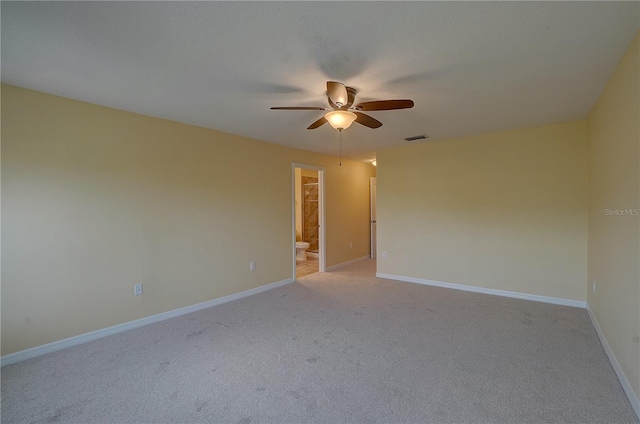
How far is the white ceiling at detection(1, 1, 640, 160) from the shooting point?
155 cm

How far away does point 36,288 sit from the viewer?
2.53 metres

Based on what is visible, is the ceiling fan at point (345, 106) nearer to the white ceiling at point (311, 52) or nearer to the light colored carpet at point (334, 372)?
the white ceiling at point (311, 52)

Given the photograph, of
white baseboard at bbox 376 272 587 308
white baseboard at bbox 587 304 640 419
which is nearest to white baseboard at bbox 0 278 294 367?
white baseboard at bbox 376 272 587 308

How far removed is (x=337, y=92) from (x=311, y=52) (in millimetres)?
348

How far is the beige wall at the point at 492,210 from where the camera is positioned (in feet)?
12.0

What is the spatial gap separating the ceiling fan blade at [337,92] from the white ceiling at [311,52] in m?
0.14

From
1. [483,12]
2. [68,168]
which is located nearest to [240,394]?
[68,168]

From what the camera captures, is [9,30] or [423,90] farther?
[423,90]

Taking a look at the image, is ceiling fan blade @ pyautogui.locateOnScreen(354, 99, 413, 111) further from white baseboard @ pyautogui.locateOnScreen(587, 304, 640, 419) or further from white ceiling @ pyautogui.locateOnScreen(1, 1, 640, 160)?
white baseboard @ pyautogui.locateOnScreen(587, 304, 640, 419)

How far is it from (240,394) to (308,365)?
0.58 meters

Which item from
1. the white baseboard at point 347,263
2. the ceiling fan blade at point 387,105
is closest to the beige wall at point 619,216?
the ceiling fan blade at point 387,105

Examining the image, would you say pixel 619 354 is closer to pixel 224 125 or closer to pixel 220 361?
pixel 220 361

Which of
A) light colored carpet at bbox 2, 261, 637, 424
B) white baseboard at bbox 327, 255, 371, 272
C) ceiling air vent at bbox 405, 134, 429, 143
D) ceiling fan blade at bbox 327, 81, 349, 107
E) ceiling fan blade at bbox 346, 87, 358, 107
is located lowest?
light colored carpet at bbox 2, 261, 637, 424

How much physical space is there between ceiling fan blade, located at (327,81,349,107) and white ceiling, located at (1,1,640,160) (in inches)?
5.7
